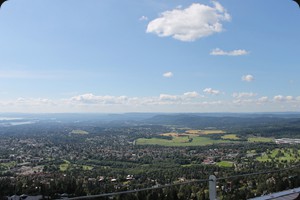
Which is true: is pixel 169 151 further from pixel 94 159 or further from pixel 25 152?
pixel 25 152

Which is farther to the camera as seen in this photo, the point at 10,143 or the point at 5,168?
the point at 10,143

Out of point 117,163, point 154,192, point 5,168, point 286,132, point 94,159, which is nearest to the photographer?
point 154,192

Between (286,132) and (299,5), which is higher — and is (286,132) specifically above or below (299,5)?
below

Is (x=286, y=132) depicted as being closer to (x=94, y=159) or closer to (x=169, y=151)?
(x=169, y=151)

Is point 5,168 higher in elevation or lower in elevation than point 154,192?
lower

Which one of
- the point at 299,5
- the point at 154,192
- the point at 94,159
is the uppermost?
the point at 299,5

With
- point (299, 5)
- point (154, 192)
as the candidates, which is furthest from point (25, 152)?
point (299, 5)

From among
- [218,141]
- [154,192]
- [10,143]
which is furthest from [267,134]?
[154,192]

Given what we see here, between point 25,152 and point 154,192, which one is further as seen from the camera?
point 25,152

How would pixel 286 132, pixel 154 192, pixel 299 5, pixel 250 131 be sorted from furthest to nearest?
pixel 250 131 < pixel 286 132 < pixel 154 192 < pixel 299 5
